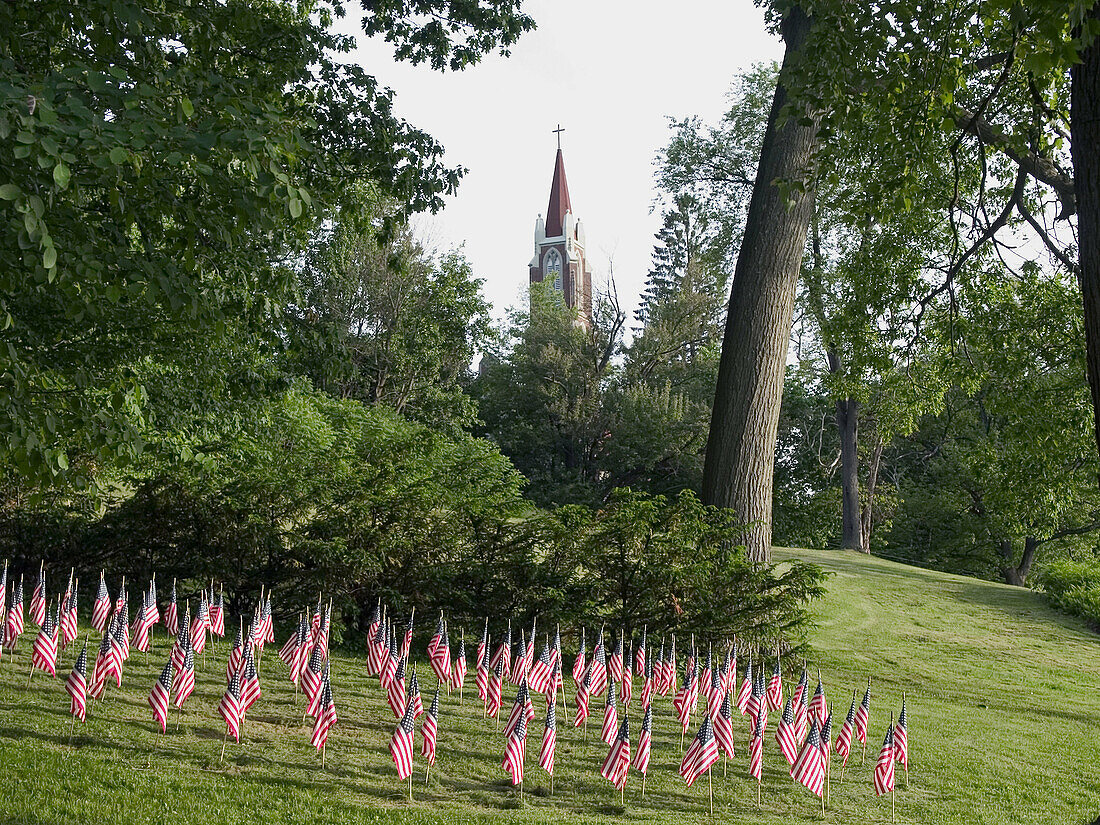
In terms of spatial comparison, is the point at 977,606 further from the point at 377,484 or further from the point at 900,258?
the point at 377,484

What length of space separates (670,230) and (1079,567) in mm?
48549

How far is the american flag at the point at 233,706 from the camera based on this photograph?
7.23m

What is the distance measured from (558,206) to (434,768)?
9284cm

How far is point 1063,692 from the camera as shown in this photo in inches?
531

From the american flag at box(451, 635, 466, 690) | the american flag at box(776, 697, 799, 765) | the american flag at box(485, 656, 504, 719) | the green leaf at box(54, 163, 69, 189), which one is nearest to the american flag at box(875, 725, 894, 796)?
the american flag at box(776, 697, 799, 765)

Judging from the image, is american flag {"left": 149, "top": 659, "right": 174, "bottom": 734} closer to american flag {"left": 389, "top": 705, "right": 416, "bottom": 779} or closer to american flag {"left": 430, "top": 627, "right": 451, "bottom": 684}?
american flag {"left": 389, "top": 705, "right": 416, "bottom": 779}

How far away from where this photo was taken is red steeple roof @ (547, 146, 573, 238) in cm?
9694

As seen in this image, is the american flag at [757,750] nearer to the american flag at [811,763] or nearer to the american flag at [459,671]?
the american flag at [811,763]

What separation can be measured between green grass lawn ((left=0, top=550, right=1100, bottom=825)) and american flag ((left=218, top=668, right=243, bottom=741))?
0.25m

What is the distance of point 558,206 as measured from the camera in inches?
3831

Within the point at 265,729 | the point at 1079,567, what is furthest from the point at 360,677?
the point at 1079,567

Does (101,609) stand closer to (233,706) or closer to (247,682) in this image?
(247,682)

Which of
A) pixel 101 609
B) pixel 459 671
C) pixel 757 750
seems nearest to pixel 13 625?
pixel 101 609

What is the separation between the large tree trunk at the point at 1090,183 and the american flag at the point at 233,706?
19.9ft
